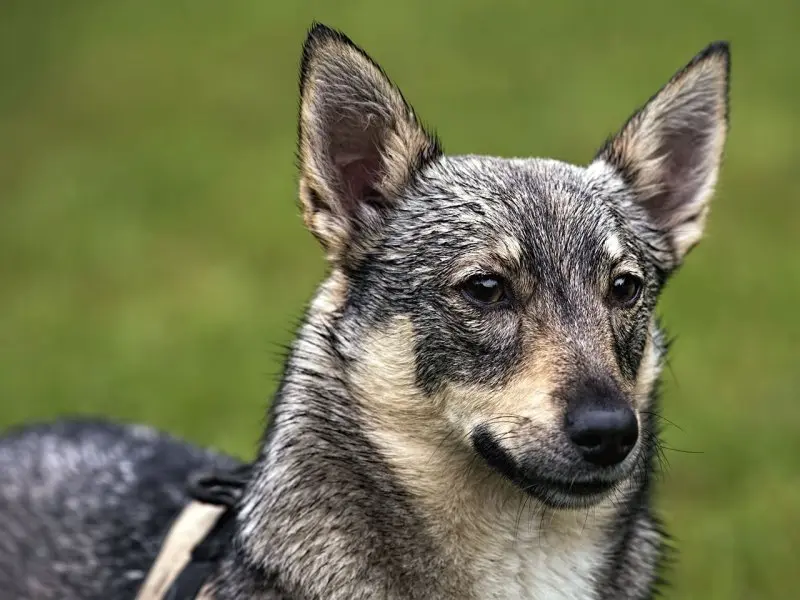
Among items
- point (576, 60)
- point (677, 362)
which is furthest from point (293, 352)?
point (576, 60)

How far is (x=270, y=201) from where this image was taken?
11492mm

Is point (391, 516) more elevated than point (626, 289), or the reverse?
point (626, 289)

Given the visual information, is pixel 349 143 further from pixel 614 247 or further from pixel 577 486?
pixel 577 486

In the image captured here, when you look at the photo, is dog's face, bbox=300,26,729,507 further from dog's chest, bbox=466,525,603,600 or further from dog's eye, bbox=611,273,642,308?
dog's chest, bbox=466,525,603,600

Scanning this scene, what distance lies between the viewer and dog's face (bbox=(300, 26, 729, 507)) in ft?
11.0

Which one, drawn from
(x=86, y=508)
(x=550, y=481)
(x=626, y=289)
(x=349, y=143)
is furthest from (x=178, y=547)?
(x=626, y=289)

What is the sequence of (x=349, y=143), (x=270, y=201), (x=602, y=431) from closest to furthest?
(x=602, y=431) → (x=349, y=143) → (x=270, y=201)

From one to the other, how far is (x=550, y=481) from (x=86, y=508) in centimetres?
214

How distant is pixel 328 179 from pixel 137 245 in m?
7.22

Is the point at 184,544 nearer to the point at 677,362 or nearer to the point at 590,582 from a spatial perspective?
the point at 590,582

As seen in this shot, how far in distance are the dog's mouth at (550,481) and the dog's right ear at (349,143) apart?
0.87 meters

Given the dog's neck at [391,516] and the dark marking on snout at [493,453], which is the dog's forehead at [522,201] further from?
the dark marking on snout at [493,453]

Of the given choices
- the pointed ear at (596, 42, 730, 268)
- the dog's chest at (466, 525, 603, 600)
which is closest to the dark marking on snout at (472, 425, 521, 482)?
the dog's chest at (466, 525, 603, 600)

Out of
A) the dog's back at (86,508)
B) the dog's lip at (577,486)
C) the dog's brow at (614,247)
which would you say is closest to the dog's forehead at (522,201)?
the dog's brow at (614,247)
